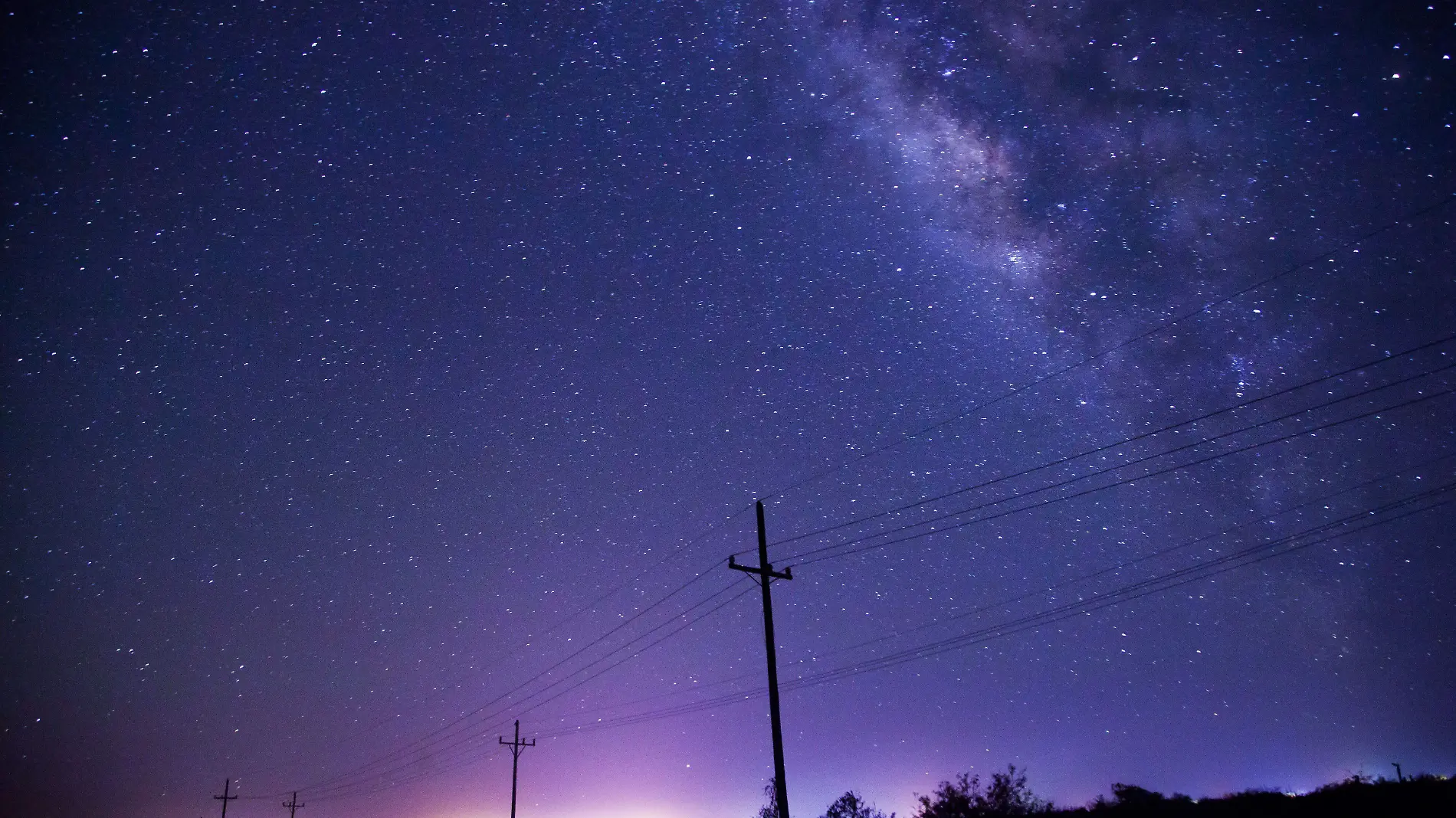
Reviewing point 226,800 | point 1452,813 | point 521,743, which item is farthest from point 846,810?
point 226,800

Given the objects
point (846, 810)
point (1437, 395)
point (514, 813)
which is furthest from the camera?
point (514, 813)

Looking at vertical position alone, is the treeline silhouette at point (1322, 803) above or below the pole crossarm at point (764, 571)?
below

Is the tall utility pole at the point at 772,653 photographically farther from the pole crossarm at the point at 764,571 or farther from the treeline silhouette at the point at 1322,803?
the treeline silhouette at the point at 1322,803

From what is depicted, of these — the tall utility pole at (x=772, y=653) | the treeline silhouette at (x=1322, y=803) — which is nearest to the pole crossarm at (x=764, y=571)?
the tall utility pole at (x=772, y=653)

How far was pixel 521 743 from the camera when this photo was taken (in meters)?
43.4

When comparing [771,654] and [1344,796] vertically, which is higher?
[771,654]

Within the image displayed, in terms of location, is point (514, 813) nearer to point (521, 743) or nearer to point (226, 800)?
point (521, 743)

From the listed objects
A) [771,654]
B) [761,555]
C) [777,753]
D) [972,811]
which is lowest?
[972,811]

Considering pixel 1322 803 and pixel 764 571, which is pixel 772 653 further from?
pixel 1322 803

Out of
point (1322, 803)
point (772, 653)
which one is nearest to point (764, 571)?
point (772, 653)

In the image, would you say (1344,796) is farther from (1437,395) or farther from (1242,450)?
(1437,395)

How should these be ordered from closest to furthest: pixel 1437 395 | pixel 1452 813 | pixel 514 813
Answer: pixel 1452 813, pixel 1437 395, pixel 514 813

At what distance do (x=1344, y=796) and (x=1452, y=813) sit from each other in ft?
7.29

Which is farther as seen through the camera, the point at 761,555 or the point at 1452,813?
the point at 761,555
